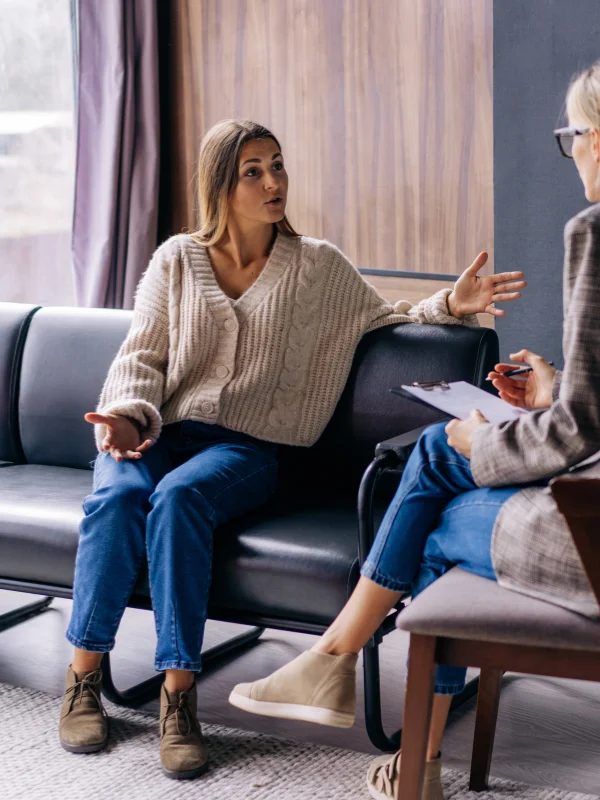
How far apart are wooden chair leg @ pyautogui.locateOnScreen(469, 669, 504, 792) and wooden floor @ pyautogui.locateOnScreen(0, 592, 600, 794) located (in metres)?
0.07

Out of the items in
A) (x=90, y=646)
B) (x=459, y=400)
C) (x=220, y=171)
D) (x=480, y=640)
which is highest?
(x=220, y=171)

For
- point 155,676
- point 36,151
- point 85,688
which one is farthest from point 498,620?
point 36,151

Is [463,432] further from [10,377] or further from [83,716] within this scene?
[10,377]

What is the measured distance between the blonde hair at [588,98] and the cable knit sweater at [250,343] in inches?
35.4

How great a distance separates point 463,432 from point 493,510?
141mm

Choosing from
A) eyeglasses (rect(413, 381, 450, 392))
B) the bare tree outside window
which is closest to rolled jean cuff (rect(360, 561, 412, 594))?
eyeglasses (rect(413, 381, 450, 392))

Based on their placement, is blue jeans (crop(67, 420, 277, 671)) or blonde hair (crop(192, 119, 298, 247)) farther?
blonde hair (crop(192, 119, 298, 247))

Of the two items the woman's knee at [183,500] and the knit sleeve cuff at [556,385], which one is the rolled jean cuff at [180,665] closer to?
the woman's knee at [183,500]

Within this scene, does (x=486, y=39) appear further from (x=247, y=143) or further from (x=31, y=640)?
(x=31, y=640)

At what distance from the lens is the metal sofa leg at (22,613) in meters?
2.68

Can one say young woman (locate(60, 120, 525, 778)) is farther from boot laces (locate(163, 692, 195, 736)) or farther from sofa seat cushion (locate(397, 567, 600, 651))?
sofa seat cushion (locate(397, 567, 600, 651))

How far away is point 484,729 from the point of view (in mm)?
1854

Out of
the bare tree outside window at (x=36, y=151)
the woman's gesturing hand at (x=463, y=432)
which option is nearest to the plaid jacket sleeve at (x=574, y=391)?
the woman's gesturing hand at (x=463, y=432)

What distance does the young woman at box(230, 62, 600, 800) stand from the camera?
137 centimetres
